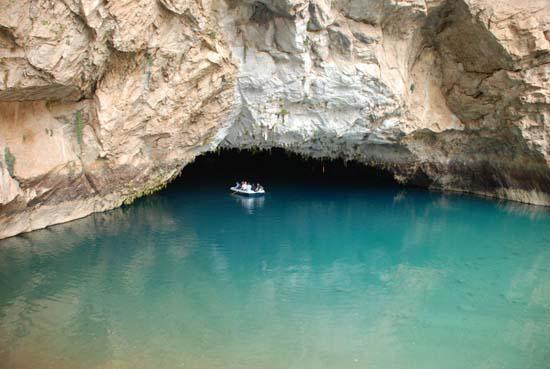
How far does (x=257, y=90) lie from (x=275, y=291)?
7745 millimetres

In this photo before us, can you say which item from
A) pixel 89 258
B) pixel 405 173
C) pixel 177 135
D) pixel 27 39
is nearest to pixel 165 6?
pixel 27 39

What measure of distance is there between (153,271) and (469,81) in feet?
44.9

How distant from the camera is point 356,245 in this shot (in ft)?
45.0

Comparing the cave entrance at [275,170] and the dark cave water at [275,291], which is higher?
the cave entrance at [275,170]

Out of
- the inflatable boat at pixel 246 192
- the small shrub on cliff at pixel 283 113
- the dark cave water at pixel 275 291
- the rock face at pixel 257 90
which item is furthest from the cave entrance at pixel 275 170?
the dark cave water at pixel 275 291

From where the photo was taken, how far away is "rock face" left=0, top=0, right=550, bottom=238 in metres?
11.2

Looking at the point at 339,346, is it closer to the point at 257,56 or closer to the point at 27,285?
the point at 27,285

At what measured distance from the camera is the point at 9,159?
1137 cm

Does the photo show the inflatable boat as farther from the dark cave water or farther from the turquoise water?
the turquoise water

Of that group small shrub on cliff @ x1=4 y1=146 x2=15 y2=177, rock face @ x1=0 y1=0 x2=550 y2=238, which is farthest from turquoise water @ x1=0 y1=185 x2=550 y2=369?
rock face @ x1=0 y1=0 x2=550 y2=238

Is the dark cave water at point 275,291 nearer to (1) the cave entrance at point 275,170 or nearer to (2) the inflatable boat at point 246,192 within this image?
(2) the inflatable boat at point 246,192

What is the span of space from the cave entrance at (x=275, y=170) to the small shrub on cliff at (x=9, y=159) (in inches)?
417

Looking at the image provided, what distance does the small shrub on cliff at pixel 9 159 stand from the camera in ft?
37.0

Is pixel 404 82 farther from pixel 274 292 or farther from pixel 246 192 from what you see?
pixel 274 292
